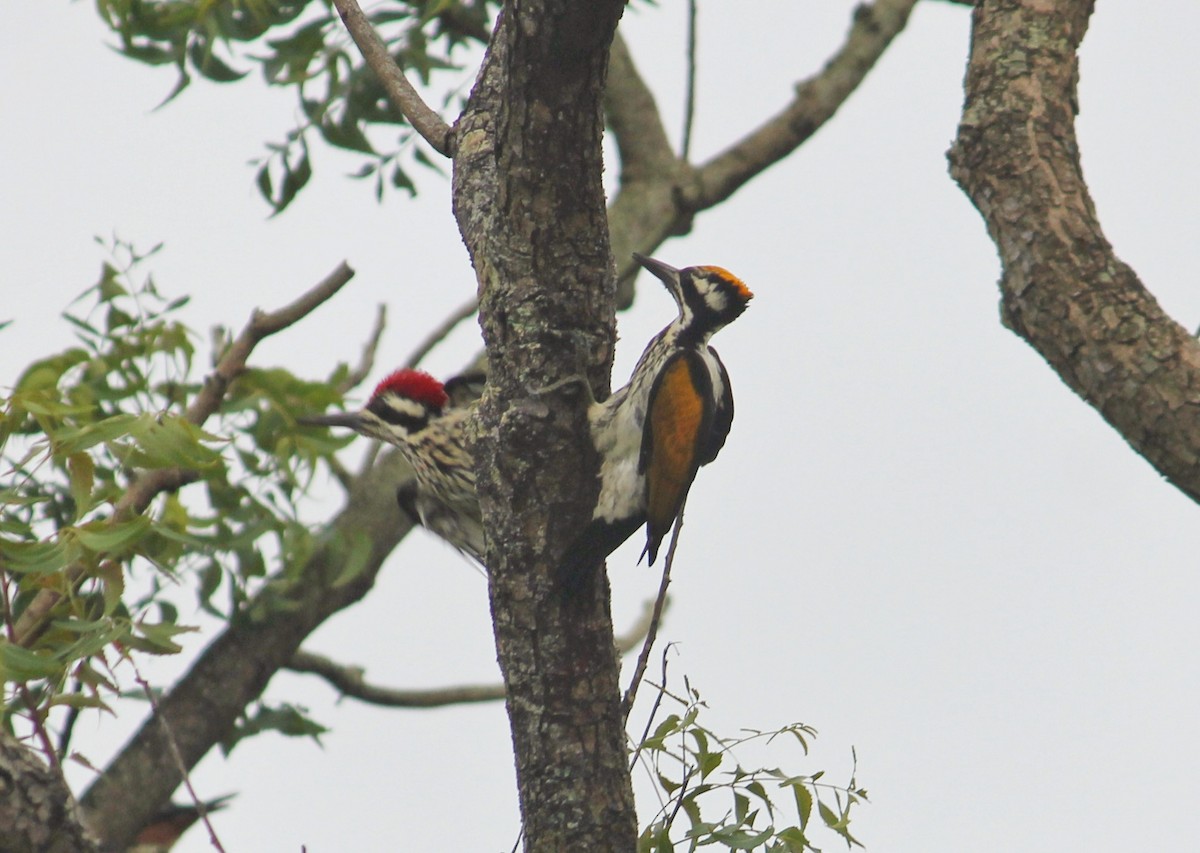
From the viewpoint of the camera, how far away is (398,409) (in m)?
4.80

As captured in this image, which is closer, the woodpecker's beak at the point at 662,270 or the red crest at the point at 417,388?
the woodpecker's beak at the point at 662,270

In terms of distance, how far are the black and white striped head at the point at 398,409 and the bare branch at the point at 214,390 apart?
0.30 m

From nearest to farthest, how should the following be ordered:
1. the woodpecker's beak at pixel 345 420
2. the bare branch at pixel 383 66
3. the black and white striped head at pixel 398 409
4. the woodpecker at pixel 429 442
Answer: the bare branch at pixel 383 66 < the woodpecker at pixel 429 442 < the black and white striped head at pixel 398 409 < the woodpecker's beak at pixel 345 420

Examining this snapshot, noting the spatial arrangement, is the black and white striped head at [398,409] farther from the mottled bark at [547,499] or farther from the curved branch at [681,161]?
the mottled bark at [547,499]

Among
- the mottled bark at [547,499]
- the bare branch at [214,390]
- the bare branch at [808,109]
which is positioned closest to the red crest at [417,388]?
the bare branch at [214,390]

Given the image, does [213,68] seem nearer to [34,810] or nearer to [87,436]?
[87,436]

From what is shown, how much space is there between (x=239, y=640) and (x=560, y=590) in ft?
10.4

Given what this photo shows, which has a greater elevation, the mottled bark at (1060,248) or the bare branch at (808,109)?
the bare branch at (808,109)

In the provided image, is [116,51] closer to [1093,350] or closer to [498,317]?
[498,317]

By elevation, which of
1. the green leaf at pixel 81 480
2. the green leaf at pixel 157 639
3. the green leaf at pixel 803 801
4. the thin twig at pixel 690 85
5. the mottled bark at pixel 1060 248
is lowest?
the green leaf at pixel 803 801

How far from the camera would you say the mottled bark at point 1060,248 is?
3.53m

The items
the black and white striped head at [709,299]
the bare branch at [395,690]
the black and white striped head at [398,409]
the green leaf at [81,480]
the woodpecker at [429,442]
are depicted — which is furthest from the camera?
the bare branch at [395,690]

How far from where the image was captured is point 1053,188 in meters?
3.72

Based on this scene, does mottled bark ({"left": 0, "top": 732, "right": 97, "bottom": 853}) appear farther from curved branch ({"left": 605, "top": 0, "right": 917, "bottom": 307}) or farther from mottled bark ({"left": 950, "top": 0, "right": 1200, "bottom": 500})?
curved branch ({"left": 605, "top": 0, "right": 917, "bottom": 307})
